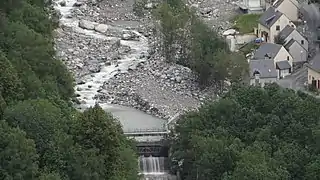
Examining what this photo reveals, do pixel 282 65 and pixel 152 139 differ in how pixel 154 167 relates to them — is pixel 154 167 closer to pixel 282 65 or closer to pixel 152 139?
pixel 152 139

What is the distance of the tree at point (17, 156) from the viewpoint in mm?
23391

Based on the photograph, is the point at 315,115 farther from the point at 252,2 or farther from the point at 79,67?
the point at 252,2

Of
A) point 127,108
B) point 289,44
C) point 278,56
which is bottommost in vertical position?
point 127,108

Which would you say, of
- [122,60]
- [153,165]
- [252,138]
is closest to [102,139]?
[252,138]

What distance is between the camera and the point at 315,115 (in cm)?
2947

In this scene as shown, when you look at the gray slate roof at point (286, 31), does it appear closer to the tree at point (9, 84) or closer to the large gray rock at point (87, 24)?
the large gray rock at point (87, 24)

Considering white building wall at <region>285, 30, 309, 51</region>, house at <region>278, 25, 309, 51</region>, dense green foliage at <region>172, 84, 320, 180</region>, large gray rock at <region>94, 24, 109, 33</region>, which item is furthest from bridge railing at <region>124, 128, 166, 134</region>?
large gray rock at <region>94, 24, 109, 33</region>

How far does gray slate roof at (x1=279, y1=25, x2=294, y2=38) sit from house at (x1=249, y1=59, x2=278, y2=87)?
504cm

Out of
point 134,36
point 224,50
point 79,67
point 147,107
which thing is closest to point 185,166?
point 147,107

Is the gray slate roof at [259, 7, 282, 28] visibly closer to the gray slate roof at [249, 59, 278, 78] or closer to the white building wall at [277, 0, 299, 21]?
the white building wall at [277, 0, 299, 21]

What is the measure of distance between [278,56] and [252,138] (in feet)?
52.3

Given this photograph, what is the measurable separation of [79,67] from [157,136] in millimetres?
12110

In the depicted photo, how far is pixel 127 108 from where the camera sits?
42.0m

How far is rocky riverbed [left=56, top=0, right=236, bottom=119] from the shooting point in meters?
42.9
